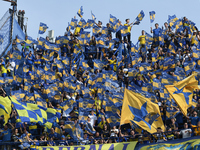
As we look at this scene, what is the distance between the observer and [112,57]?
26234mm

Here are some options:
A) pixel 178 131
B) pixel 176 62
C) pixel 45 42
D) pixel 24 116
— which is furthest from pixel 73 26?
pixel 178 131

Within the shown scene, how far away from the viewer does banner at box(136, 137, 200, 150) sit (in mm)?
17547

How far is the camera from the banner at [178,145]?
17.5 m

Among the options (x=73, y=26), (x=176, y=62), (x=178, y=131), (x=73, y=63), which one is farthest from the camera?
(x=73, y=26)

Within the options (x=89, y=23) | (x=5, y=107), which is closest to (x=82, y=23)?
(x=89, y=23)

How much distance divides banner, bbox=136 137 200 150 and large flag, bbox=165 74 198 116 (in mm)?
1390

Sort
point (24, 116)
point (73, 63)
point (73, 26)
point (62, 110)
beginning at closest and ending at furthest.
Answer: point (24, 116) → point (62, 110) → point (73, 63) → point (73, 26)

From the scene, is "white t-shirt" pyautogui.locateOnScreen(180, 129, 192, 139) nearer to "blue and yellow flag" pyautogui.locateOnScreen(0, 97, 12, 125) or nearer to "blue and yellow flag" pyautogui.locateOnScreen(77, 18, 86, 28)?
Result: "blue and yellow flag" pyautogui.locateOnScreen(0, 97, 12, 125)

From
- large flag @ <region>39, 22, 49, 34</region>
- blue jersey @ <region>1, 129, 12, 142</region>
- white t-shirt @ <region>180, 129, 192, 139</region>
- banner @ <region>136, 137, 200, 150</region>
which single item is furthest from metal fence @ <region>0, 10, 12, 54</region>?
white t-shirt @ <region>180, 129, 192, 139</region>

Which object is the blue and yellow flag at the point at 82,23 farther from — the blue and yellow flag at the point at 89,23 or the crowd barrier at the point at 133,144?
the crowd barrier at the point at 133,144

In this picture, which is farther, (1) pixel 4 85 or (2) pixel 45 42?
(2) pixel 45 42

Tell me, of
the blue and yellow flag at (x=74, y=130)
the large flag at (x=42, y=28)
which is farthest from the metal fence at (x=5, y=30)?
the blue and yellow flag at (x=74, y=130)

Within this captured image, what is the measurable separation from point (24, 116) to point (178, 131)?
23.6 feet

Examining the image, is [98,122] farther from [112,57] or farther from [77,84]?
[112,57]
